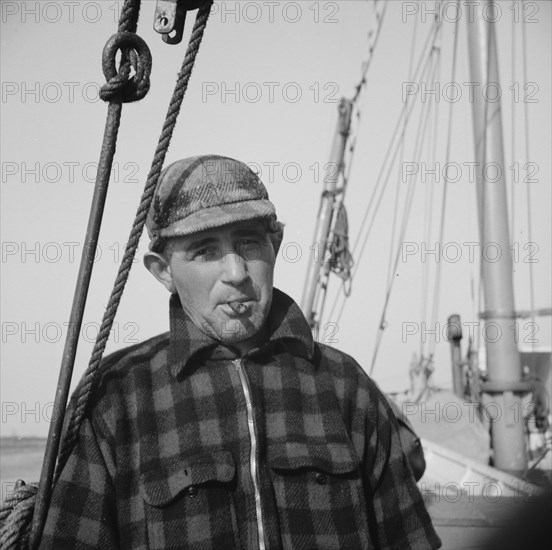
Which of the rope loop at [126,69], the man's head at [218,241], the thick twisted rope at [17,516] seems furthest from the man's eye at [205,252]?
the thick twisted rope at [17,516]

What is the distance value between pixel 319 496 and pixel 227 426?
262 millimetres

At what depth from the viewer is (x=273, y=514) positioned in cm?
132

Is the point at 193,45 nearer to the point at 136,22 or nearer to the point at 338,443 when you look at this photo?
the point at 136,22

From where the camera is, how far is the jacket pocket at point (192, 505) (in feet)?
4.25

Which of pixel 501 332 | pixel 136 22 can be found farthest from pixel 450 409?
pixel 136 22

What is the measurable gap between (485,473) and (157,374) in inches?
152

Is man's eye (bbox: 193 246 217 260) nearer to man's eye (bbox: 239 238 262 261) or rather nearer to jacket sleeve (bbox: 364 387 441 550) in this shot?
man's eye (bbox: 239 238 262 261)

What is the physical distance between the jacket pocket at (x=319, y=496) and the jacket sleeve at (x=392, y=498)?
0.27ft

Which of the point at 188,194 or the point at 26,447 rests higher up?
the point at 188,194

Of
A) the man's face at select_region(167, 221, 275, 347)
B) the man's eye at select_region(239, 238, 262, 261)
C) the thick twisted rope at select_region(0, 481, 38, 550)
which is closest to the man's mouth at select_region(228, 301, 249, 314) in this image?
the man's face at select_region(167, 221, 275, 347)

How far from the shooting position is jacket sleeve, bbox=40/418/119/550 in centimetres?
127

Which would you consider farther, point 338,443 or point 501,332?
point 501,332

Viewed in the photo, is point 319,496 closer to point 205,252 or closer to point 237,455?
point 237,455

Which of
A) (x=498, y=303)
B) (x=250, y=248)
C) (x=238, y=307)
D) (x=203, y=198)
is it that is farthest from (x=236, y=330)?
(x=498, y=303)
